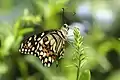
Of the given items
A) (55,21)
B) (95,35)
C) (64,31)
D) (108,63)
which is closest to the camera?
(64,31)

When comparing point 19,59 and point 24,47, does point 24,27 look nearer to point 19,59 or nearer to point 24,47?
point 19,59

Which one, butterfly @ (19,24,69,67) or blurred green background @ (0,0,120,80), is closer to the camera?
butterfly @ (19,24,69,67)

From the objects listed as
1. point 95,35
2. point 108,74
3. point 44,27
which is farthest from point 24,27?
point 108,74

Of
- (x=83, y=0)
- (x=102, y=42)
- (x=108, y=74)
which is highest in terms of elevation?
(x=83, y=0)

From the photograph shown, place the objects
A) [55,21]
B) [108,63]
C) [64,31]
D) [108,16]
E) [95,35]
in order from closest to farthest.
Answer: [64,31], [55,21], [95,35], [108,63], [108,16]

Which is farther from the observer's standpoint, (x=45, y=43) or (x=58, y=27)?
(x=58, y=27)

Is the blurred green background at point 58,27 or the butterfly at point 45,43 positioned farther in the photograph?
the blurred green background at point 58,27

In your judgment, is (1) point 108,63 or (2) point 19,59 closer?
(2) point 19,59

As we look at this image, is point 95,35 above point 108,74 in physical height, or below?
above
